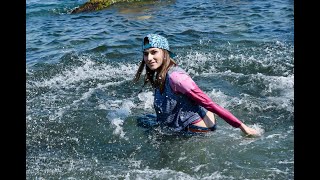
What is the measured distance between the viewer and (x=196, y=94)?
201 inches

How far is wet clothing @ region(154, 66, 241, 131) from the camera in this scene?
507 cm

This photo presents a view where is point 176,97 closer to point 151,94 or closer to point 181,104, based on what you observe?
point 181,104

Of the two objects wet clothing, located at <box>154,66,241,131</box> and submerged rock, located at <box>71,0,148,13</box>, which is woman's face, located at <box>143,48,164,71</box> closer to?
wet clothing, located at <box>154,66,241,131</box>

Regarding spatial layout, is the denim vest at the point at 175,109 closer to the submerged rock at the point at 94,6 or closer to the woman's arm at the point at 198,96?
the woman's arm at the point at 198,96

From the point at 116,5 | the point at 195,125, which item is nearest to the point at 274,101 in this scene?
the point at 195,125

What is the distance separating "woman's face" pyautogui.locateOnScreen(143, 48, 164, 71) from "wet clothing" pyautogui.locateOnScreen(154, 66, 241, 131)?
17cm

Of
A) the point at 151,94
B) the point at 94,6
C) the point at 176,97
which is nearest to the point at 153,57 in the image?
the point at 176,97

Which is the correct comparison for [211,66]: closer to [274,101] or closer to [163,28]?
[274,101]

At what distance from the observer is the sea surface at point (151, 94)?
5.09 metres

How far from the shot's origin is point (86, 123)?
6609 mm

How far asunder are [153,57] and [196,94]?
2.23 ft

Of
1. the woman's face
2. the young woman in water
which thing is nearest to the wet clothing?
the young woman in water

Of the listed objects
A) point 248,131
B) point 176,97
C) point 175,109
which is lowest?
point 248,131

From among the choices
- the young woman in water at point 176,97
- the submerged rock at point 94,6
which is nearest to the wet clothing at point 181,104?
the young woman in water at point 176,97
